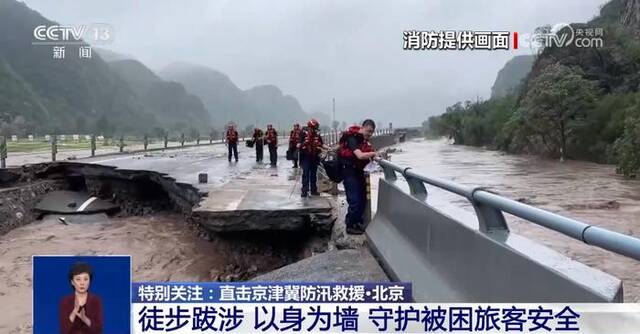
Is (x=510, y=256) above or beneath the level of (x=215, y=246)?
above

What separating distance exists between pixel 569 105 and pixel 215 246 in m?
22.7

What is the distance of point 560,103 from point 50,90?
55343 millimetres

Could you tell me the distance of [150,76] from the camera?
4279 inches

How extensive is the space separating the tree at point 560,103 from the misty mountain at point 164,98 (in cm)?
6759

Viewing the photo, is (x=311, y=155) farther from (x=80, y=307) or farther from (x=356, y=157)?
(x=80, y=307)

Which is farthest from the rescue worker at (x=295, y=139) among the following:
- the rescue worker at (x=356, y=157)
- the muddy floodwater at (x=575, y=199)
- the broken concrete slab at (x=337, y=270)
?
the broken concrete slab at (x=337, y=270)

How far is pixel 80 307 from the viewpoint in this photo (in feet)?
9.52

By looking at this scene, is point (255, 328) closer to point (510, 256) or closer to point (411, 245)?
point (510, 256)

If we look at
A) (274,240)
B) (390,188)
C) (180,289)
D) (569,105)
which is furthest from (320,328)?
(569,105)

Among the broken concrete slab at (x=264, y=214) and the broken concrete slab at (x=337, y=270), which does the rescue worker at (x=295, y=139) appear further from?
the broken concrete slab at (x=337, y=270)

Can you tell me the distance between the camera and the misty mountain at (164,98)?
9338 centimetres

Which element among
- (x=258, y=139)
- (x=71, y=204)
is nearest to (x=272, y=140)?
(x=258, y=139)

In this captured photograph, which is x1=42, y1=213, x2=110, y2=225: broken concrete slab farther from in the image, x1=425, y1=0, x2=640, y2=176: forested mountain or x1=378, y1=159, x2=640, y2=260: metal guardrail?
x1=425, y1=0, x2=640, y2=176: forested mountain

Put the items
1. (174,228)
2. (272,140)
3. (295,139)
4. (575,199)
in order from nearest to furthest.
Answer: (174,228) → (575,199) → (295,139) → (272,140)
